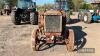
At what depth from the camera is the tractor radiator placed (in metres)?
13.4

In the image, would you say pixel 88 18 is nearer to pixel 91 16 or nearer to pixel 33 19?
pixel 91 16

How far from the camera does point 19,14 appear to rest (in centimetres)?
2528

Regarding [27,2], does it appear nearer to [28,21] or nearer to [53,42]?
[28,21]

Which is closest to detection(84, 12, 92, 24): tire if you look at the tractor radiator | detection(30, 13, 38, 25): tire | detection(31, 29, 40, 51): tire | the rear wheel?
detection(30, 13, 38, 25): tire

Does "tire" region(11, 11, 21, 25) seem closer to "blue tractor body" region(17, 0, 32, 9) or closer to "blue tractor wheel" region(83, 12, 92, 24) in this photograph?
"blue tractor body" region(17, 0, 32, 9)

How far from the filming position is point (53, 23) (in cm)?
1343

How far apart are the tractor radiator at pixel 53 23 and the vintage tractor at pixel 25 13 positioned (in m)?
10.1

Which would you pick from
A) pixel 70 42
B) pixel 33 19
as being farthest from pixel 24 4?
pixel 70 42

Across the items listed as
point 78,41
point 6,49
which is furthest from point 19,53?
point 78,41

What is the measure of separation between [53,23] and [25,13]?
39.5ft

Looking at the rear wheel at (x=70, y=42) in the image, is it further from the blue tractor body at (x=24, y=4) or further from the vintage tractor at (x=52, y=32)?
the blue tractor body at (x=24, y=4)

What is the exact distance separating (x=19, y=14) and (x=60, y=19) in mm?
12260

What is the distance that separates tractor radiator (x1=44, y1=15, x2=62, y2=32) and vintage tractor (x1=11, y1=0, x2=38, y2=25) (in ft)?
33.3

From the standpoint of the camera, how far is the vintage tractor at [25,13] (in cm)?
2377
